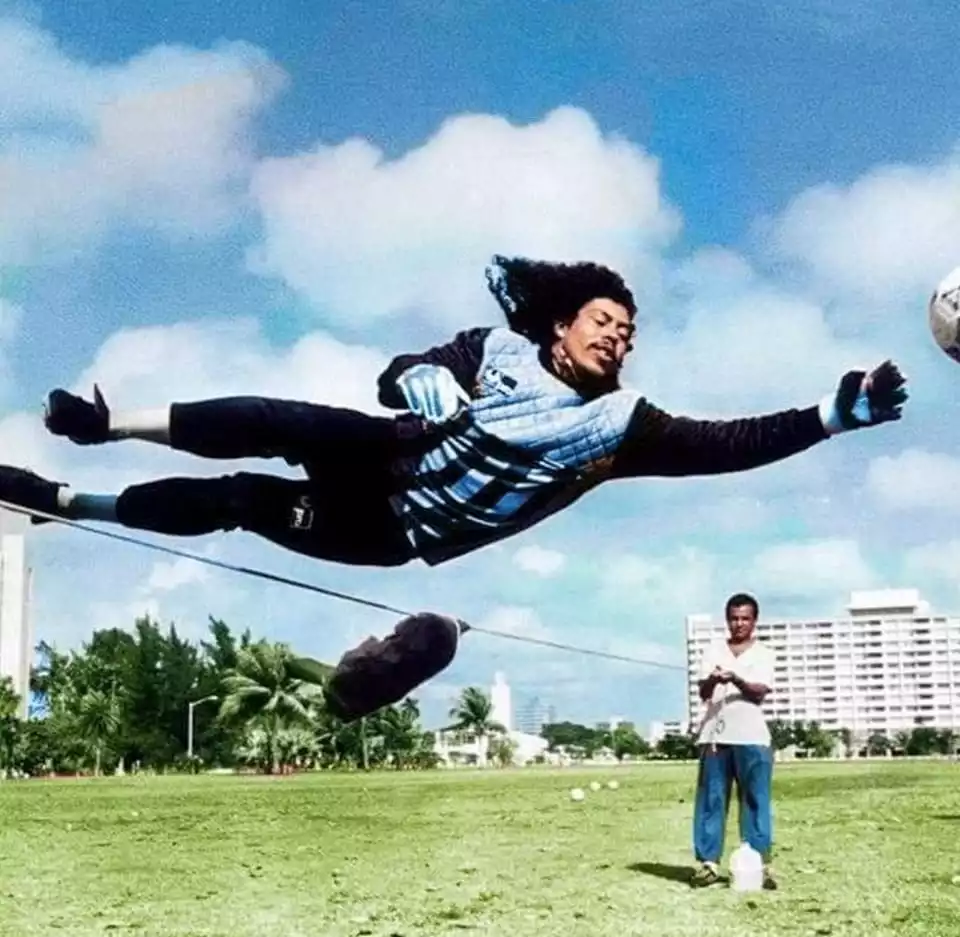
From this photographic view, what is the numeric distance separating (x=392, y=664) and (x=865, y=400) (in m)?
0.95

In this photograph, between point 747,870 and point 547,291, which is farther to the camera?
point 547,291

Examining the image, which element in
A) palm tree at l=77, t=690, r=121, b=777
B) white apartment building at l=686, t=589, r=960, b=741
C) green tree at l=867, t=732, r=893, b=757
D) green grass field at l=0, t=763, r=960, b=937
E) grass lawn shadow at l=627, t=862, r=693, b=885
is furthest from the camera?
palm tree at l=77, t=690, r=121, b=777

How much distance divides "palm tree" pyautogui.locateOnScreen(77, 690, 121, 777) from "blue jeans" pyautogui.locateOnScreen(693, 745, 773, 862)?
3.61 ft

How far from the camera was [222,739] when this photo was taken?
358cm

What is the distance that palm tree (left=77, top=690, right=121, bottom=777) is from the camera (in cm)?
368

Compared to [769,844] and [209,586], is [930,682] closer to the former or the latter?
[769,844]

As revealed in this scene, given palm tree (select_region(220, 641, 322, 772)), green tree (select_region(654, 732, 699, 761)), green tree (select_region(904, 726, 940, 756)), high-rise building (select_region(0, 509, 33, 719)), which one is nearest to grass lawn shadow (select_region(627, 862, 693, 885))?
green tree (select_region(654, 732, 699, 761))

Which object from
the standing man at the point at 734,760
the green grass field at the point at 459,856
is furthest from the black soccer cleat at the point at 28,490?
the standing man at the point at 734,760

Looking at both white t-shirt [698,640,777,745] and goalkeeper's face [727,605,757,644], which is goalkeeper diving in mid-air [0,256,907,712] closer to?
goalkeeper's face [727,605,757,644]

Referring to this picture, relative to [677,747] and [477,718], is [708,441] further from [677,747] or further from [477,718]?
[477,718]

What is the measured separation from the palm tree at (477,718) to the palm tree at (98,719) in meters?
0.64

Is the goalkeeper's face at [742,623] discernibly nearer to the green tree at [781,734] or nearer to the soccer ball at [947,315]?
the green tree at [781,734]

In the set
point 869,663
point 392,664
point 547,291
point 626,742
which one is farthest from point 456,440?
point 869,663

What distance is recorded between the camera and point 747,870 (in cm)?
329
